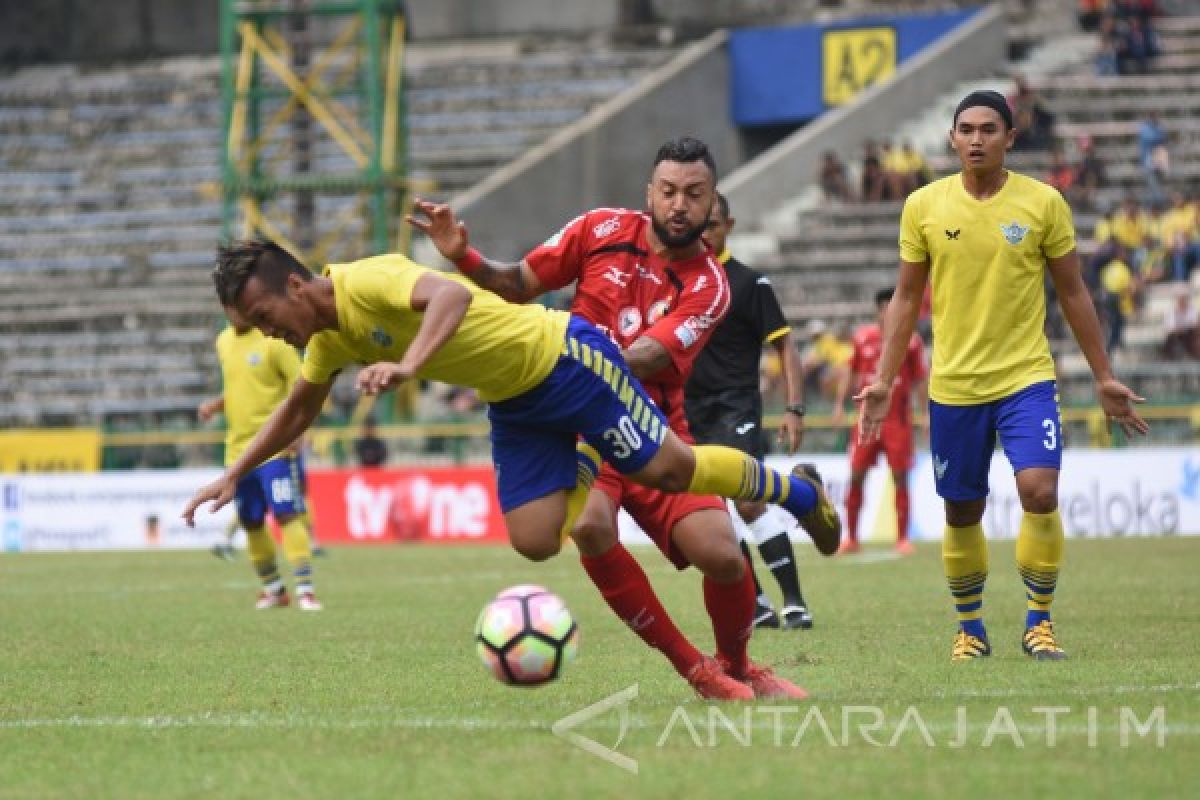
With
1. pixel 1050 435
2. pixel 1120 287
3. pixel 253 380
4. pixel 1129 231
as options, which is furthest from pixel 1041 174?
pixel 1050 435

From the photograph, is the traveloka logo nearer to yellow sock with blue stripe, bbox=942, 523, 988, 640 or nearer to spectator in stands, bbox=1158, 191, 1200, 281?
yellow sock with blue stripe, bbox=942, 523, 988, 640

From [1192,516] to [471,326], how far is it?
1752cm

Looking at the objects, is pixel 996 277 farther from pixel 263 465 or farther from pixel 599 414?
pixel 263 465

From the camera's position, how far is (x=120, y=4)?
49750 mm

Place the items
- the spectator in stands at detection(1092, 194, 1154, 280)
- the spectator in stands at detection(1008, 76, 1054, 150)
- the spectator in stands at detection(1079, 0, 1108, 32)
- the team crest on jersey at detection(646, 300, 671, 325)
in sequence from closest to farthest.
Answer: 1. the team crest on jersey at detection(646, 300, 671, 325)
2. the spectator in stands at detection(1092, 194, 1154, 280)
3. the spectator in stands at detection(1008, 76, 1054, 150)
4. the spectator in stands at detection(1079, 0, 1108, 32)

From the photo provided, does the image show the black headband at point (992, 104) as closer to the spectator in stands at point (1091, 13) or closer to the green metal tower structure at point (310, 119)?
the green metal tower structure at point (310, 119)

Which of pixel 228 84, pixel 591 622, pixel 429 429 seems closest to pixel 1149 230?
pixel 429 429

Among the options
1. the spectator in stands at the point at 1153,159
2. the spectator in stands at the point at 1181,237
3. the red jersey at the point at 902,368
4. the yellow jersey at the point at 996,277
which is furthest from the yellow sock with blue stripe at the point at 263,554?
the spectator in stands at the point at 1153,159

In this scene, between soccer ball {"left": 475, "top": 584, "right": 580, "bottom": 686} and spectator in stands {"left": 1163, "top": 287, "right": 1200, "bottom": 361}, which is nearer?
soccer ball {"left": 475, "top": 584, "right": 580, "bottom": 686}

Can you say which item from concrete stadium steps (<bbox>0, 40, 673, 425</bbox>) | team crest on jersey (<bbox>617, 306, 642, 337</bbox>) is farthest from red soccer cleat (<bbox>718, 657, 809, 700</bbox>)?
concrete stadium steps (<bbox>0, 40, 673, 425</bbox>)

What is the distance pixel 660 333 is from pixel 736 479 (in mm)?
789

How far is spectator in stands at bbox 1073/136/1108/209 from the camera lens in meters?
34.6

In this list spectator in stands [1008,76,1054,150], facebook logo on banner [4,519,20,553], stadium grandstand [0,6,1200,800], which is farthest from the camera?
spectator in stands [1008,76,1054,150]

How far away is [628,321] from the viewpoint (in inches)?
374
